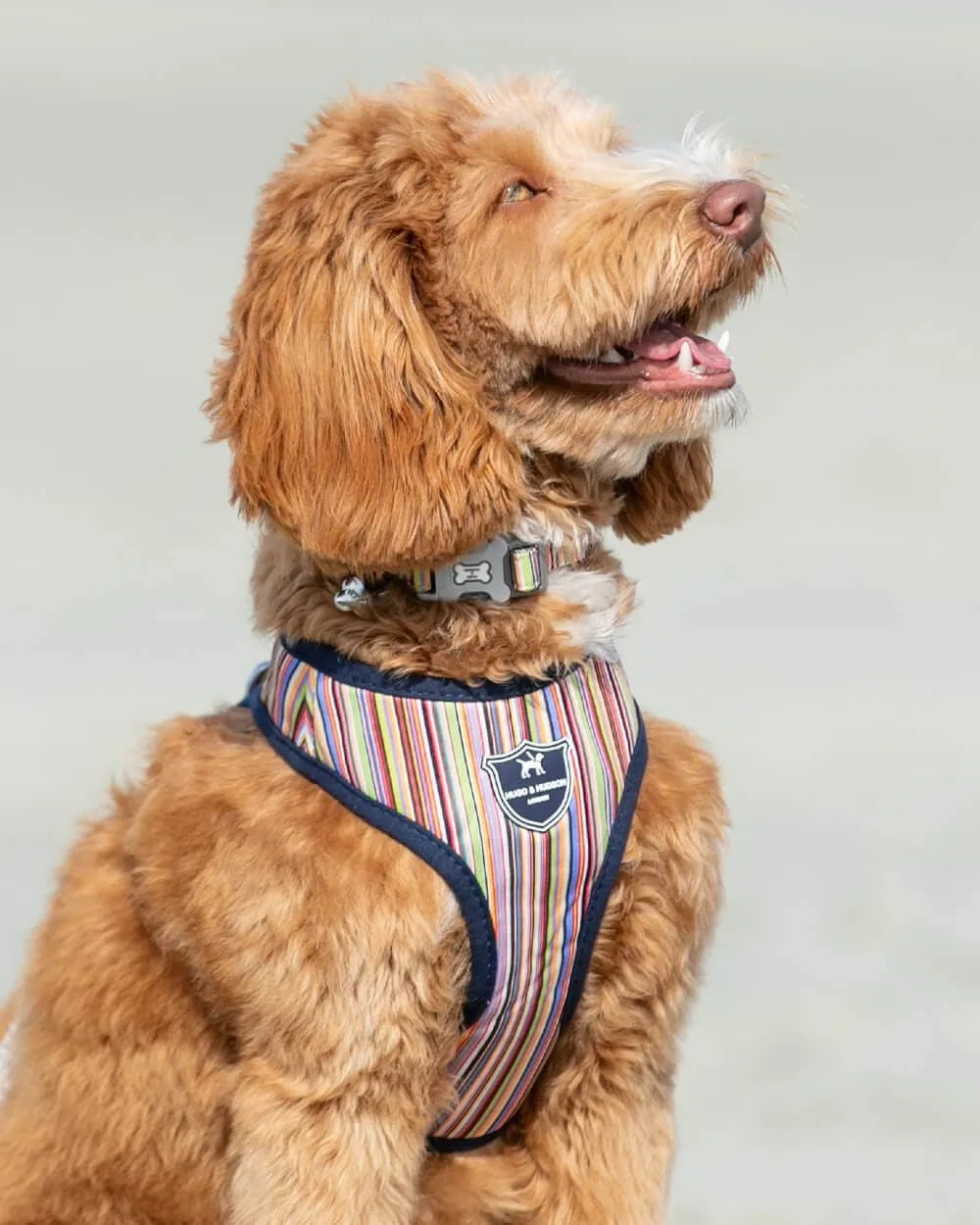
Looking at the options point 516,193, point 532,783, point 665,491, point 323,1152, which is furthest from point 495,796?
point 516,193

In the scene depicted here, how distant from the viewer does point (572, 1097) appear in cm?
392

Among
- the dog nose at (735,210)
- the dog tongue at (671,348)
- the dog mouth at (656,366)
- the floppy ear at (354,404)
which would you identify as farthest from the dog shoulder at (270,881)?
the dog nose at (735,210)

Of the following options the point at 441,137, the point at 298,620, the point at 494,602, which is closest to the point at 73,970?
the point at 298,620

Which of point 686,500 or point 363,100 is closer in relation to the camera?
point 363,100

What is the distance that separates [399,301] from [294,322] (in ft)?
0.56

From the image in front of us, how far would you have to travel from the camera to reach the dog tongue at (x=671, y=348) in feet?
12.2

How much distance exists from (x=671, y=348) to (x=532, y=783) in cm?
76

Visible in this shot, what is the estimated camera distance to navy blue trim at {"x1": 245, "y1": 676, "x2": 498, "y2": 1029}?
3557 mm

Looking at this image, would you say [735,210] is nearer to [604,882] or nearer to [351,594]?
[351,594]

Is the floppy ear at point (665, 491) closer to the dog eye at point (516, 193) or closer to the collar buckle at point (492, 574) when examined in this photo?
the collar buckle at point (492, 574)

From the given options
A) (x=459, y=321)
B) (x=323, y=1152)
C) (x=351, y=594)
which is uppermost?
(x=459, y=321)

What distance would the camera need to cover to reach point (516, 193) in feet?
12.1

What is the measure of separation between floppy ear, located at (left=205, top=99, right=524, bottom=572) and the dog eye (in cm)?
12

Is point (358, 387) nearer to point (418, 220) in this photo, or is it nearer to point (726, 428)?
point (418, 220)
